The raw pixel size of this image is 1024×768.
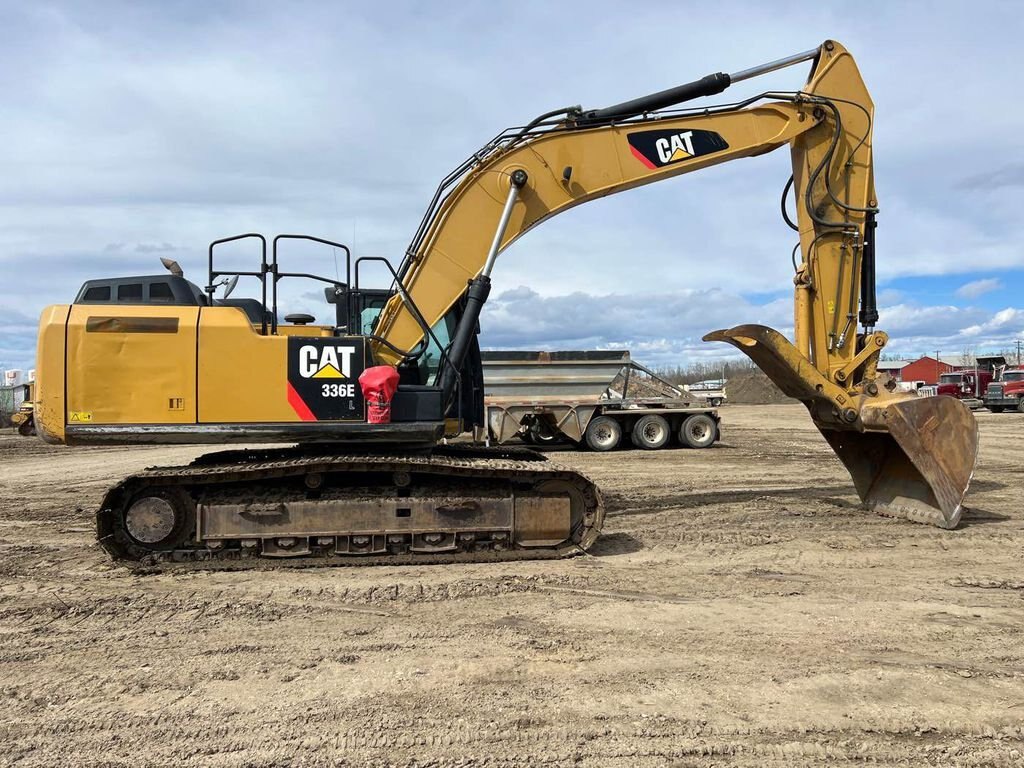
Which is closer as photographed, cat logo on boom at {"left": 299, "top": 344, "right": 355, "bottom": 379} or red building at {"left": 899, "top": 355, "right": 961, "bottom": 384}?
cat logo on boom at {"left": 299, "top": 344, "right": 355, "bottom": 379}

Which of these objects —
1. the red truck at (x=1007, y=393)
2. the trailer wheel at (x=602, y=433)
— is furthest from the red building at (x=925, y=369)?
the trailer wheel at (x=602, y=433)

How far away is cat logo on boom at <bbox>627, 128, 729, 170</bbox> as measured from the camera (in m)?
7.40

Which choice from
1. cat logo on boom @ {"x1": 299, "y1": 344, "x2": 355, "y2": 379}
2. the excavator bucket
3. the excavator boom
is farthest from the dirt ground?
cat logo on boom @ {"x1": 299, "y1": 344, "x2": 355, "y2": 379}

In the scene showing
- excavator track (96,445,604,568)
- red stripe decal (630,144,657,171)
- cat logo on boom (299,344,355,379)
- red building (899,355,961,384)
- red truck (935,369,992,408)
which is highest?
red building (899,355,961,384)

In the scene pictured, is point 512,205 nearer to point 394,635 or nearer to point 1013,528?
point 394,635

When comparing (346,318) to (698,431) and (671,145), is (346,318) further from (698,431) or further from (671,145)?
(698,431)

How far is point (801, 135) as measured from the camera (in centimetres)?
800

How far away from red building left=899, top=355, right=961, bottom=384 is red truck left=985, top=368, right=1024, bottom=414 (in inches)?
1957

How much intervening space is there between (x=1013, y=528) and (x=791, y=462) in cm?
764

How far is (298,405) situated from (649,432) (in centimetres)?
1391

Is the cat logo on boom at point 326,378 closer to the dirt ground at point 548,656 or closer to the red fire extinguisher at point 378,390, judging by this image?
the red fire extinguisher at point 378,390

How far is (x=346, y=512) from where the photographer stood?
640cm

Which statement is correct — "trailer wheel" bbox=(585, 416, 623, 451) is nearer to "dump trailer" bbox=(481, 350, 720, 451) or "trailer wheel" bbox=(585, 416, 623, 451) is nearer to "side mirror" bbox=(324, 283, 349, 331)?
"dump trailer" bbox=(481, 350, 720, 451)

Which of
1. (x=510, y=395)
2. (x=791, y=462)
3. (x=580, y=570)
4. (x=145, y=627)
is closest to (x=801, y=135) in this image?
(x=580, y=570)
